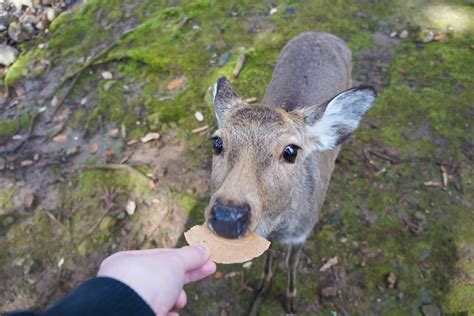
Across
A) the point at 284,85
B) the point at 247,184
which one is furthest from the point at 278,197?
the point at 284,85

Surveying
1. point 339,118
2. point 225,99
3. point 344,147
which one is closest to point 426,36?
point 344,147

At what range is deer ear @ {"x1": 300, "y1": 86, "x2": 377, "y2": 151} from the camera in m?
3.53

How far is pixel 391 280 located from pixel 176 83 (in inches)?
181

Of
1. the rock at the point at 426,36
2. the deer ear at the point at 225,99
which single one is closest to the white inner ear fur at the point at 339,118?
the deer ear at the point at 225,99

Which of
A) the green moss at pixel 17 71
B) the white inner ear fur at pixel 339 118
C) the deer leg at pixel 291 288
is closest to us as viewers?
the white inner ear fur at pixel 339 118

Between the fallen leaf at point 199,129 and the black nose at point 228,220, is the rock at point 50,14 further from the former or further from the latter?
the black nose at point 228,220

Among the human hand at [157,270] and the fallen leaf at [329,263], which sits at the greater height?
the human hand at [157,270]

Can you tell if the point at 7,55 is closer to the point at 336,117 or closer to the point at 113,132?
the point at 113,132

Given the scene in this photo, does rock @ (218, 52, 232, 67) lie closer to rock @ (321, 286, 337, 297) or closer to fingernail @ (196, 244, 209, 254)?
rock @ (321, 286, 337, 297)

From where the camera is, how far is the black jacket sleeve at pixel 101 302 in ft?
6.63

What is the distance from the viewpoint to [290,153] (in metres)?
3.26

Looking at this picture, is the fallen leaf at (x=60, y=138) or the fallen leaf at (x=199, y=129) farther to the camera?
the fallen leaf at (x=60, y=138)

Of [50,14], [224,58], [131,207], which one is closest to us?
[131,207]

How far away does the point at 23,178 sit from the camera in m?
5.95
